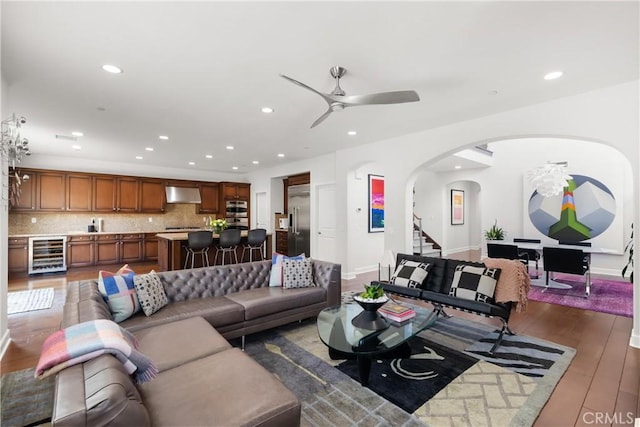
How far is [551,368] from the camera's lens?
2.62 metres

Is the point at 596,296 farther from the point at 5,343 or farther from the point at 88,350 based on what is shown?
the point at 5,343

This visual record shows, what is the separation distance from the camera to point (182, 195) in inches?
341

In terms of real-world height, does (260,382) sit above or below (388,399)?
above

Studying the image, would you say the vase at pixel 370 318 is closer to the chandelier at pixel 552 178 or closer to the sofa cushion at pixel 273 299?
the sofa cushion at pixel 273 299

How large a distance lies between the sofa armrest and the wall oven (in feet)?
21.4

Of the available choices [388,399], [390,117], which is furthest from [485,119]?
[388,399]

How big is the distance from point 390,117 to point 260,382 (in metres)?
3.76

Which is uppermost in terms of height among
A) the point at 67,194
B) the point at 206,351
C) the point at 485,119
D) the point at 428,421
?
the point at 485,119

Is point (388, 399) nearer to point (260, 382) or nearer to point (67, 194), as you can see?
point (260, 382)

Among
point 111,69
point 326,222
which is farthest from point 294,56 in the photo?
point 326,222

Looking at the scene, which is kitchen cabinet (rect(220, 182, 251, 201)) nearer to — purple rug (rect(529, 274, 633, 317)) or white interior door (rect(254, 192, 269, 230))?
white interior door (rect(254, 192, 269, 230))

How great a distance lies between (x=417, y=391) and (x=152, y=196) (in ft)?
27.9

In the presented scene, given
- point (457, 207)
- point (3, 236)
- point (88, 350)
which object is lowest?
point (88, 350)

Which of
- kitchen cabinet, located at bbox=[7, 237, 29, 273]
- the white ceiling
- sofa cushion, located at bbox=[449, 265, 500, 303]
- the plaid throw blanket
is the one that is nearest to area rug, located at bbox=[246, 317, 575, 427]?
sofa cushion, located at bbox=[449, 265, 500, 303]
